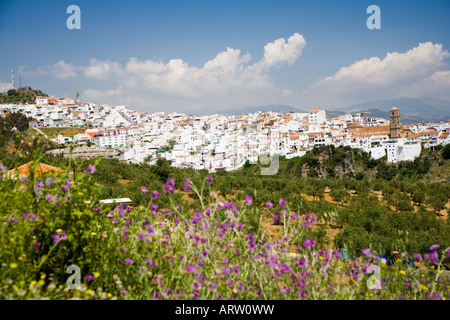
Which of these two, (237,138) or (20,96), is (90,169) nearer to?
(237,138)

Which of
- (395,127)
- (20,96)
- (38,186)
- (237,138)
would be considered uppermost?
(20,96)

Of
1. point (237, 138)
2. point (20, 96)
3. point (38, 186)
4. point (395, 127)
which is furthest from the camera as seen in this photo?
point (20, 96)

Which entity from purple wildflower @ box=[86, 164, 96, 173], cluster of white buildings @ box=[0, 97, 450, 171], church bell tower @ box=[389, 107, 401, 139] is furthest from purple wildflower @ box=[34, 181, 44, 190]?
church bell tower @ box=[389, 107, 401, 139]

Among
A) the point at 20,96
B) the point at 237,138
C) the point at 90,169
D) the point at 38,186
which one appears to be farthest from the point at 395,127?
the point at 20,96

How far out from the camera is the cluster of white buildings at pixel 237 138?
56000 millimetres

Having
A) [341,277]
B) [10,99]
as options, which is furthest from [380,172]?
[10,99]

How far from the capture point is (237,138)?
7044 centimetres

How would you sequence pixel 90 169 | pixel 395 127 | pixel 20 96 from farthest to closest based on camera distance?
pixel 20 96
pixel 395 127
pixel 90 169

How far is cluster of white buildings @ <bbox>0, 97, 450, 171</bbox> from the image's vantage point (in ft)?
184

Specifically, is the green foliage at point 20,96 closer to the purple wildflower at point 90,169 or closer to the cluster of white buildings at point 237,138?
the cluster of white buildings at point 237,138

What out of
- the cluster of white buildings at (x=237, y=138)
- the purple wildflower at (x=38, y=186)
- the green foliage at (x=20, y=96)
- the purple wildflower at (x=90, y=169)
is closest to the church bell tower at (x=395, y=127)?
the cluster of white buildings at (x=237, y=138)

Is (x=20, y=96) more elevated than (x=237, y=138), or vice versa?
(x=20, y=96)
